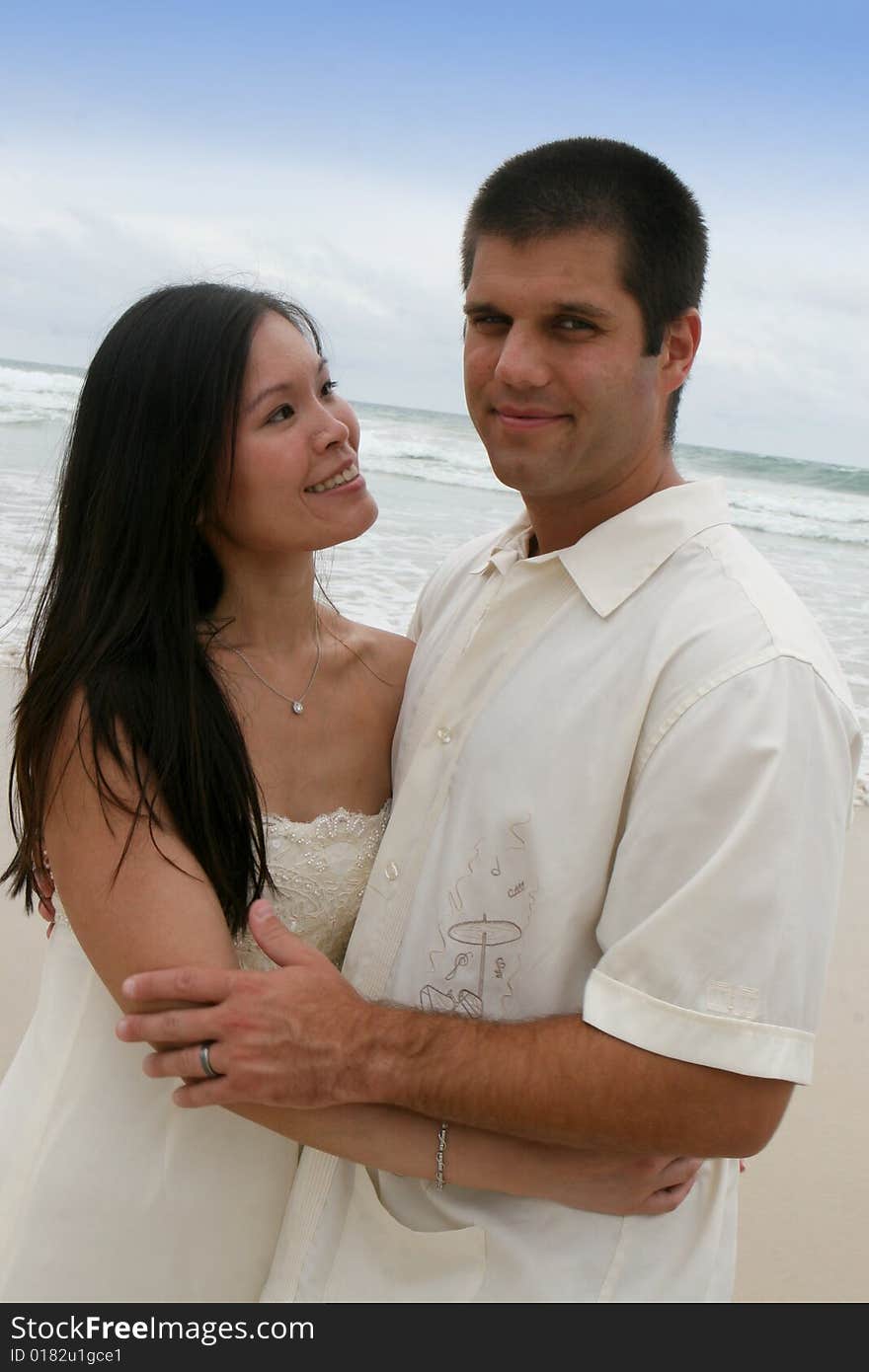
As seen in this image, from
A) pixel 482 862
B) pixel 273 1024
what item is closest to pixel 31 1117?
pixel 273 1024

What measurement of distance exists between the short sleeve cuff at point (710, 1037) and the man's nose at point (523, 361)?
972 mm

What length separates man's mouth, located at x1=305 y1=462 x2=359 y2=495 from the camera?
229 cm

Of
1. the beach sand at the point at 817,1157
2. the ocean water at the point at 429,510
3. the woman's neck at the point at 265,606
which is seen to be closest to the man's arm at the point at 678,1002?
the woman's neck at the point at 265,606

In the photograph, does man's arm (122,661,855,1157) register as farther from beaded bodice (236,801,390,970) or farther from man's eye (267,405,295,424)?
man's eye (267,405,295,424)

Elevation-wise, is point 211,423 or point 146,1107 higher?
point 211,423

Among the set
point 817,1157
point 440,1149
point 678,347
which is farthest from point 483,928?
point 817,1157

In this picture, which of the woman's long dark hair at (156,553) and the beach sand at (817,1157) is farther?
the beach sand at (817,1157)

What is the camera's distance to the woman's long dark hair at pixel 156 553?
6.72 feet

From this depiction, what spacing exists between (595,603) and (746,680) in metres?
0.34

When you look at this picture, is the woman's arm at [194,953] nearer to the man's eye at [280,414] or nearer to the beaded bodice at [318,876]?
the beaded bodice at [318,876]

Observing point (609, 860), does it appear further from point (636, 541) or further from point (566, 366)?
point (566, 366)

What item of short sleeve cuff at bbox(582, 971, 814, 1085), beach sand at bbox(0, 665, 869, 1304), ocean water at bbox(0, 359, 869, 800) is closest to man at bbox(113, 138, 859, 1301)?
short sleeve cuff at bbox(582, 971, 814, 1085)

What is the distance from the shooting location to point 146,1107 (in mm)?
2059
